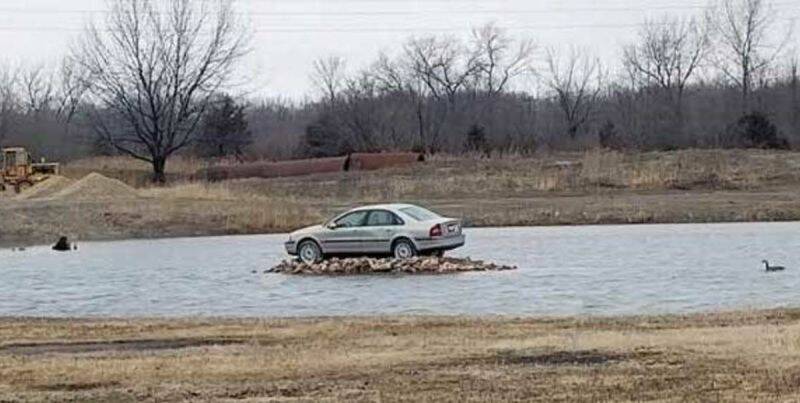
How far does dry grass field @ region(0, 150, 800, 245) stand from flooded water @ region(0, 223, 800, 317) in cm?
835

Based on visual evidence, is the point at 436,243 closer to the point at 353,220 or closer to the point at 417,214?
the point at 417,214

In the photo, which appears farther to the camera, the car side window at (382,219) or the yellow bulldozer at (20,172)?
the yellow bulldozer at (20,172)

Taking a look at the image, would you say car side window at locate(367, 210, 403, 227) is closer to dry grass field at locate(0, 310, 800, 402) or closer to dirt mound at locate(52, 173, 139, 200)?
dry grass field at locate(0, 310, 800, 402)

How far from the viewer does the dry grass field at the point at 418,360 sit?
1209 centimetres

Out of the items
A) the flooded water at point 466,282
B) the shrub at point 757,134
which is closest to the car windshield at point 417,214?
the flooded water at point 466,282

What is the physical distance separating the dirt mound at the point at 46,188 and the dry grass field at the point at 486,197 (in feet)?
6.44

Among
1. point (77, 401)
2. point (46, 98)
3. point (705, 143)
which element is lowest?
point (77, 401)

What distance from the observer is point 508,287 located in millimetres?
27750

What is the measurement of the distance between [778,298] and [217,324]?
31.6ft

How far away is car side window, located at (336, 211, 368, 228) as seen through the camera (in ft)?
113

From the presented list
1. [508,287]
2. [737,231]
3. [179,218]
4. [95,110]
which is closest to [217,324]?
[508,287]

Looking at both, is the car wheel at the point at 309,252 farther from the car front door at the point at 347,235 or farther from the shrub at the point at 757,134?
the shrub at the point at 757,134

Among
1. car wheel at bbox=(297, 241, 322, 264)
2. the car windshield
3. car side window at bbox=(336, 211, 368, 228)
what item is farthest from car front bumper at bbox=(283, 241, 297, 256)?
the car windshield

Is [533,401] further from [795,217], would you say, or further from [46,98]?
[46,98]
